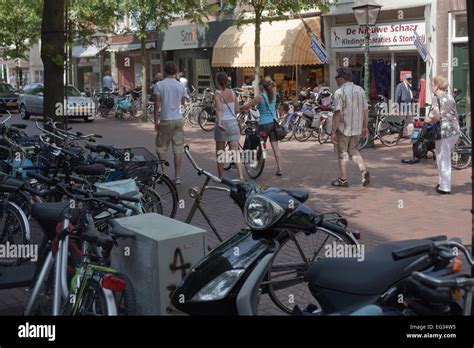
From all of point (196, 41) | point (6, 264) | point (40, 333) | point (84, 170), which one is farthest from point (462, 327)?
→ point (196, 41)

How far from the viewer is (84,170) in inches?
213

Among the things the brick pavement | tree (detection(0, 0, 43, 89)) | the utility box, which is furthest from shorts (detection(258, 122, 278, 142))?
tree (detection(0, 0, 43, 89))

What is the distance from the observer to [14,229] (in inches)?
223

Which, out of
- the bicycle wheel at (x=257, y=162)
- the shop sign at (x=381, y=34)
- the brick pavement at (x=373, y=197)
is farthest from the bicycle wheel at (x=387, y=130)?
the bicycle wheel at (x=257, y=162)

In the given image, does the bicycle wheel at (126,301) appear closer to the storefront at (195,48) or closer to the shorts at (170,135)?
the shorts at (170,135)

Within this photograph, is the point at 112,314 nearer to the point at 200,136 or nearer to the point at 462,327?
the point at 462,327

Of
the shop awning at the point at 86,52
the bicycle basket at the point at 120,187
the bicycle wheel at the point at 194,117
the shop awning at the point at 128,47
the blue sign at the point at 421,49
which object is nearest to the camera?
the bicycle basket at the point at 120,187

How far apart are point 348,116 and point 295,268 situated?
220 inches

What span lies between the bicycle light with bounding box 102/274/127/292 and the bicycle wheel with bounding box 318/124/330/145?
13.2 m

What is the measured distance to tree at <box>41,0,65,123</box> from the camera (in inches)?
302

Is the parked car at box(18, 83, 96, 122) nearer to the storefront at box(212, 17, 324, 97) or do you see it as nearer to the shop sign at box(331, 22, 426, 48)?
the storefront at box(212, 17, 324, 97)

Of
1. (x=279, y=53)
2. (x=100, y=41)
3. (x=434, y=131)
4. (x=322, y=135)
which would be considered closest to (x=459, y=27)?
(x=322, y=135)

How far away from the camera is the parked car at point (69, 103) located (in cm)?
2400

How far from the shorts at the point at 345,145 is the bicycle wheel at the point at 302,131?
22.7 ft
